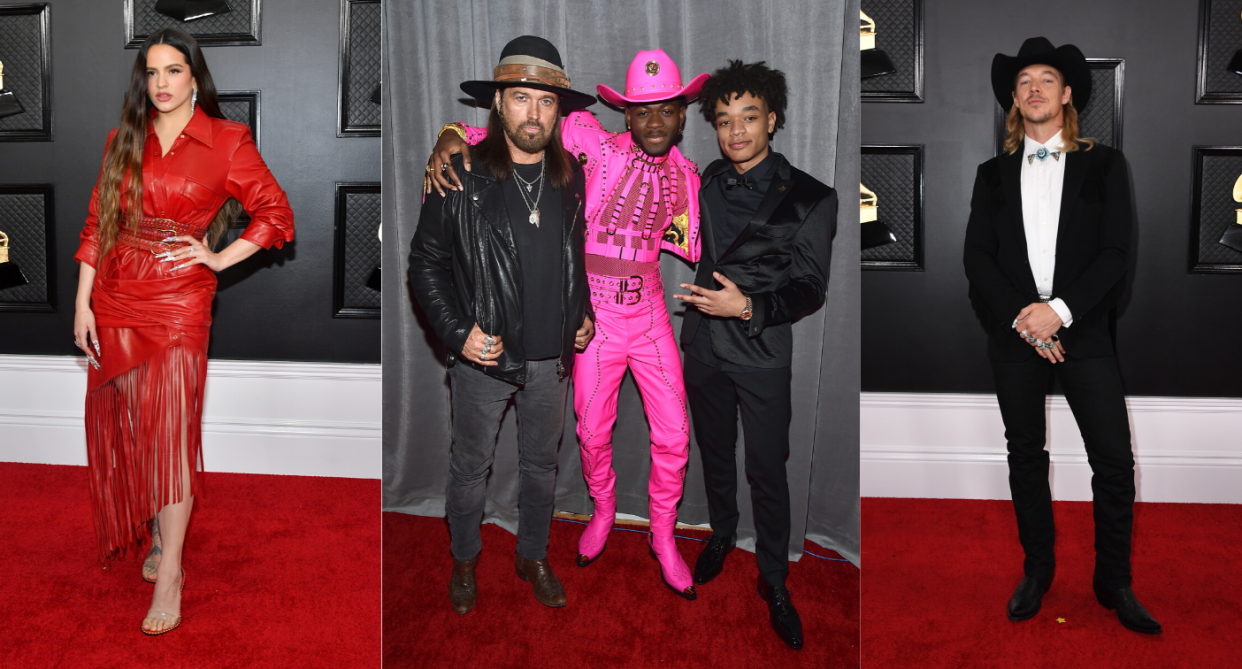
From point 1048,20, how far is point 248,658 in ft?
11.8

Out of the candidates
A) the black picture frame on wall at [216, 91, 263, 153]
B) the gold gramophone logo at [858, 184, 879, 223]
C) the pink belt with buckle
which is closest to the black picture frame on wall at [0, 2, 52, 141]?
the black picture frame on wall at [216, 91, 263, 153]

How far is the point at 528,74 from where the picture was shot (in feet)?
4.81

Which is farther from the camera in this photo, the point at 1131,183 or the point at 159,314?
the point at 1131,183

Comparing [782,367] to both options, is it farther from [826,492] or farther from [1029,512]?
[1029,512]

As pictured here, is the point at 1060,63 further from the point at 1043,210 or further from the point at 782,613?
the point at 782,613

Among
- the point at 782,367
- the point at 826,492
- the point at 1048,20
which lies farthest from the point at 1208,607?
the point at 1048,20

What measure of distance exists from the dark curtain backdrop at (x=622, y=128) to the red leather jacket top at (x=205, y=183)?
1.20 m

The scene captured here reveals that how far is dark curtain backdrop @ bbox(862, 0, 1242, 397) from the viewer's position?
8.70 feet

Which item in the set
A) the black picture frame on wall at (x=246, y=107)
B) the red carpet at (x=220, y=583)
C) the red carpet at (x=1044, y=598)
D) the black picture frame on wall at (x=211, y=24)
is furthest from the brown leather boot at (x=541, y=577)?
the black picture frame on wall at (x=211, y=24)

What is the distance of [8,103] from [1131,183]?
5370 millimetres

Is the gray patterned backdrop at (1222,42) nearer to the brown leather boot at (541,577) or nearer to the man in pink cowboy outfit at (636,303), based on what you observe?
the man in pink cowboy outfit at (636,303)

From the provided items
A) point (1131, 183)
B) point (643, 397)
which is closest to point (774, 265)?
point (643, 397)

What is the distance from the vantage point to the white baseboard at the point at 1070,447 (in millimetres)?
3076

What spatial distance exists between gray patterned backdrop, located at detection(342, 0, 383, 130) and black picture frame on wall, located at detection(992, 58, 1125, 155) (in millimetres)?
2891
